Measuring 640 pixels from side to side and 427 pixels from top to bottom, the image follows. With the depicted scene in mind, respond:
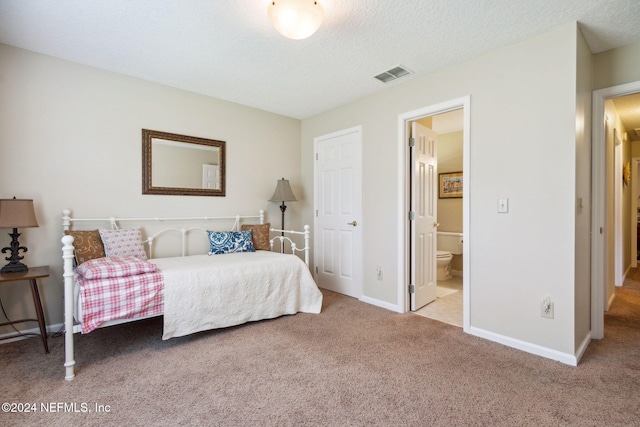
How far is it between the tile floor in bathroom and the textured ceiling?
7.39ft

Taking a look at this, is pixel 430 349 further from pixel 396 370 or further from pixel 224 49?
pixel 224 49

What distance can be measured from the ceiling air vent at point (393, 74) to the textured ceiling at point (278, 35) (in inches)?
2.6

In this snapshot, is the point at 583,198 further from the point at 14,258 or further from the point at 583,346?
the point at 14,258

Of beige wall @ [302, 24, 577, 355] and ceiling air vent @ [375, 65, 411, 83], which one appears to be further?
ceiling air vent @ [375, 65, 411, 83]

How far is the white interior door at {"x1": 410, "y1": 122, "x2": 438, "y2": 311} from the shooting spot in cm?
313

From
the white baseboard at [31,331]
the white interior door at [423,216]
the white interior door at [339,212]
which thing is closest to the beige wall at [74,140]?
the white baseboard at [31,331]

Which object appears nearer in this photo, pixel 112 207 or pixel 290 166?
pixel 112 207

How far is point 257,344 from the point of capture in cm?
238

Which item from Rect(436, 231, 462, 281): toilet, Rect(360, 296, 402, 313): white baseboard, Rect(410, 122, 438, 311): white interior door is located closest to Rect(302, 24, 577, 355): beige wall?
Rect(410, 122, 438, 311): white interior door

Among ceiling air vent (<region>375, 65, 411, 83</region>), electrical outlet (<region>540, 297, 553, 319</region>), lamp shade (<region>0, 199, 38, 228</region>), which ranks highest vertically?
ceiling air vent (<region>375, 65, 411, 83</region>)

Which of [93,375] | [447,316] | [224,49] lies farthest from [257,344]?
[224,49]

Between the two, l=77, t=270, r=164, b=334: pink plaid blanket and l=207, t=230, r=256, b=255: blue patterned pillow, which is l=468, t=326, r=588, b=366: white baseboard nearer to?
l=207, t=230, r=256, b=255: blue patterned pillow

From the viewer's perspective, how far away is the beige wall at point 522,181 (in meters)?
2.09

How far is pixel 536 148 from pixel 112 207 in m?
3.48
